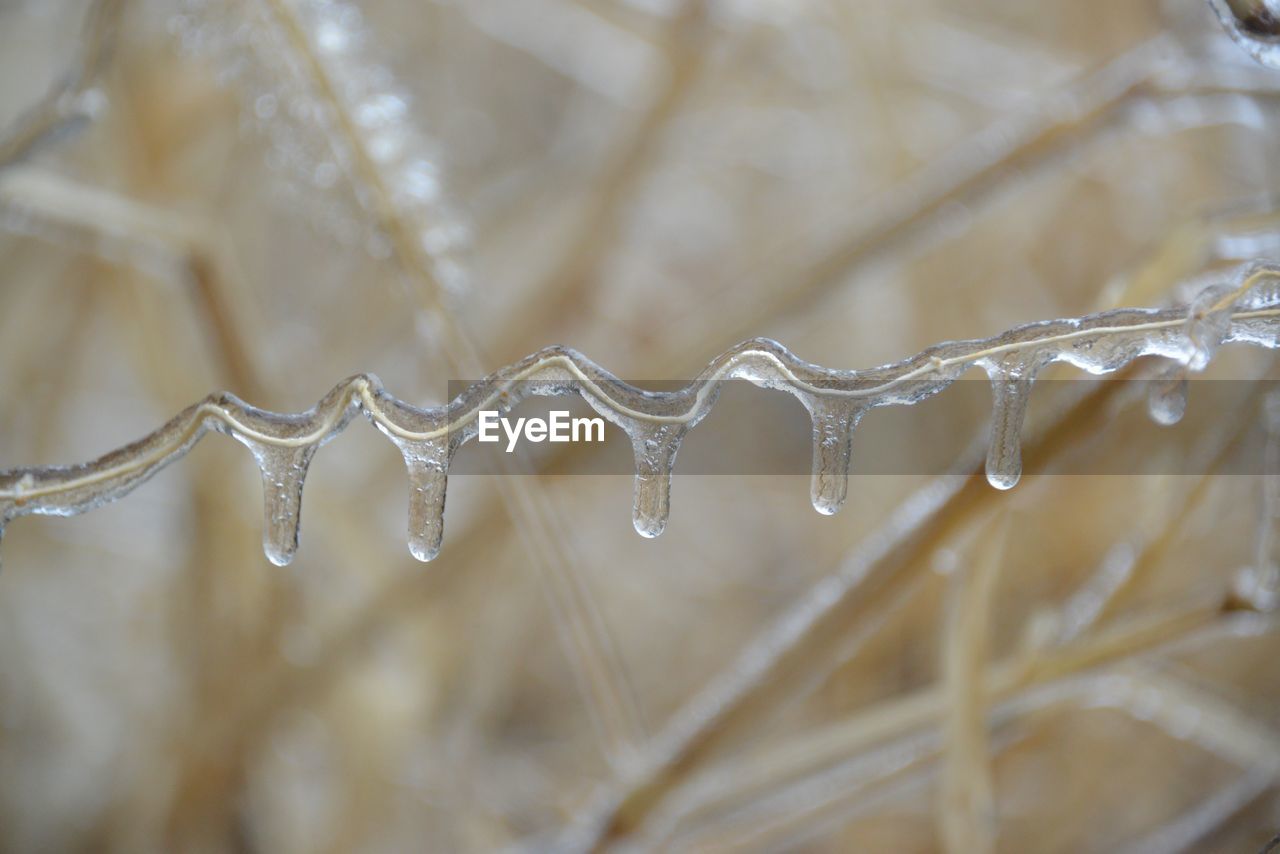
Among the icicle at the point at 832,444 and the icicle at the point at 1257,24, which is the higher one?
the icicle at the point at 1257,24

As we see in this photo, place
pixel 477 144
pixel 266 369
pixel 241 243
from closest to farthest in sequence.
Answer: pixel 266 369 → pixel 241 243 → pixel 477 144

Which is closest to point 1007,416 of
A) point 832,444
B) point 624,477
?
point 832,444

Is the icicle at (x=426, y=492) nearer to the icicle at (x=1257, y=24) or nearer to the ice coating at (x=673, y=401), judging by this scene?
the ice coating at (x=673, y=401)

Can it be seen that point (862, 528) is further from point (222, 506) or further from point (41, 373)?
point (41, 373)

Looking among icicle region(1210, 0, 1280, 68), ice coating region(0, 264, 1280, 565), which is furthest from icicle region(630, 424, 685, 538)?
icicle region(1210, 0, 1280, 68)

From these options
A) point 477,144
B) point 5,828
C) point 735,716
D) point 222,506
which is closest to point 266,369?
point 222,506

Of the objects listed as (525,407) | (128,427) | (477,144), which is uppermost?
(477,144)

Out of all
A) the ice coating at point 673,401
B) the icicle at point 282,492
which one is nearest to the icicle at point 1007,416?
the ice coating at point 673,401
